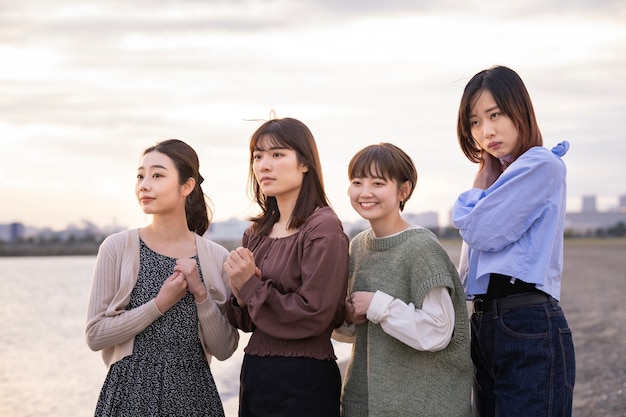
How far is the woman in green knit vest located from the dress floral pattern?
660mm

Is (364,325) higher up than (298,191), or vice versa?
(298,191)

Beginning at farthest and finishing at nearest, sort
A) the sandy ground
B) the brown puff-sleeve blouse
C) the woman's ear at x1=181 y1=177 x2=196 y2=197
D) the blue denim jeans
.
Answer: the sandy ground, the woman's ear at x1=181 y1=177 x2=196 y2=197, the brown puff-sleeve blouse, the blue denim jeans

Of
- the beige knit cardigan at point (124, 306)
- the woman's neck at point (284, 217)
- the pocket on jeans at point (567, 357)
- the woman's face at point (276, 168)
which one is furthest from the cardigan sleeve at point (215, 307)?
the pocket on jeans at point (567, 357)

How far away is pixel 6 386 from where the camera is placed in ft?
33.3

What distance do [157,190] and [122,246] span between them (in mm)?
300

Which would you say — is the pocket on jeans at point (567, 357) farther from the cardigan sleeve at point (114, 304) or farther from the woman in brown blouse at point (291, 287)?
the cardigan sleeve at point (114, 304)

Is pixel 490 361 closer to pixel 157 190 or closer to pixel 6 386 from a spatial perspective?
pixel 157 190

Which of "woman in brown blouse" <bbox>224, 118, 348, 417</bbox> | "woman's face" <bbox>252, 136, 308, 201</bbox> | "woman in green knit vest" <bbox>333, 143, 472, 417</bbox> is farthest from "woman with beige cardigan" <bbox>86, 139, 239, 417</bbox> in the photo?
"woman in green knit vest" <bbox>333, 143, 472, 417</bbox>

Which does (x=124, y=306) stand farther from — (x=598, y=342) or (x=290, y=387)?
(x=598, y=342)

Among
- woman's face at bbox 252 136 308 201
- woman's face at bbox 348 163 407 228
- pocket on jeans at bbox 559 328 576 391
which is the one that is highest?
woman's face at bbox 252 136 308 201

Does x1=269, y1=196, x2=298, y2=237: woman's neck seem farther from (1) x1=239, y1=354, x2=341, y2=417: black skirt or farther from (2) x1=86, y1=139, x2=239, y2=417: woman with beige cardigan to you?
(1) x1=239, y1=354, x2=341, y2=417: black skirt

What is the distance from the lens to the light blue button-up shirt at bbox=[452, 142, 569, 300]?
306 cm

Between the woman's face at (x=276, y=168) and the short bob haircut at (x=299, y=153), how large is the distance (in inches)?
0.5

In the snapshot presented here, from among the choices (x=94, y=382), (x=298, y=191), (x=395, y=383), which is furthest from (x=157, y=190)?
(x=94, y=382)
